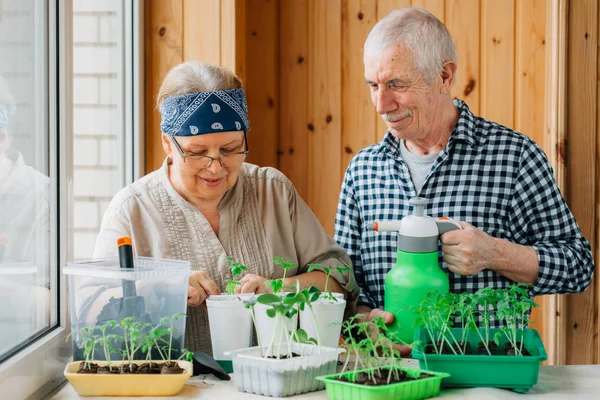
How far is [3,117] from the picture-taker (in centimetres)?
137

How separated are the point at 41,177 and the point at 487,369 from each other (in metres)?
0.95

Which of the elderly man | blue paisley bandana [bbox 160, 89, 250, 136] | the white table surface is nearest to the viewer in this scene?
the white table surface

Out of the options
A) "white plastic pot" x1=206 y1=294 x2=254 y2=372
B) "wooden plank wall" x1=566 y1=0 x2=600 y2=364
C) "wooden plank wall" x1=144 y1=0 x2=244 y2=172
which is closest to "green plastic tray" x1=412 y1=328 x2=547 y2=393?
"white plastic pot" x1=206 y1=294 x2=254 y2=372

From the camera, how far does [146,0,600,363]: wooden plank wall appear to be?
8.06ft

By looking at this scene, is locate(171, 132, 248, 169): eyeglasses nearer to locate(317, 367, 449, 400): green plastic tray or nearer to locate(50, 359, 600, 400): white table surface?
locate(50, 359, 600, 400): white table surface

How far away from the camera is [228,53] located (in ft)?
7.92

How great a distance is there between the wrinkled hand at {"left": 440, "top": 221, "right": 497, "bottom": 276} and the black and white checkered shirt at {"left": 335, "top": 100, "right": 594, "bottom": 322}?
0.56ft

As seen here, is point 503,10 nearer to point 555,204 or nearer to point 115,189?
point 555,204

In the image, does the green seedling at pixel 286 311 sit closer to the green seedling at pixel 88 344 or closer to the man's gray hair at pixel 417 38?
the green seedling at pixel 88 344

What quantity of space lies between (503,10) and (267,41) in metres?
0.86

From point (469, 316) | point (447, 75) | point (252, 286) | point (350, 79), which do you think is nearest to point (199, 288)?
point (252, 286)

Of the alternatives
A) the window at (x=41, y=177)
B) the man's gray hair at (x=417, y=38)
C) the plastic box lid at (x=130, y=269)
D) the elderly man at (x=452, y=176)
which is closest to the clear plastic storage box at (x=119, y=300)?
the plastic box lid at (x=130, y=269)

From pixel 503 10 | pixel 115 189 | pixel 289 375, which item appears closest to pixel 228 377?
pixel 289 375

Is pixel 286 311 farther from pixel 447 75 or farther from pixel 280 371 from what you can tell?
pixel 447 75
